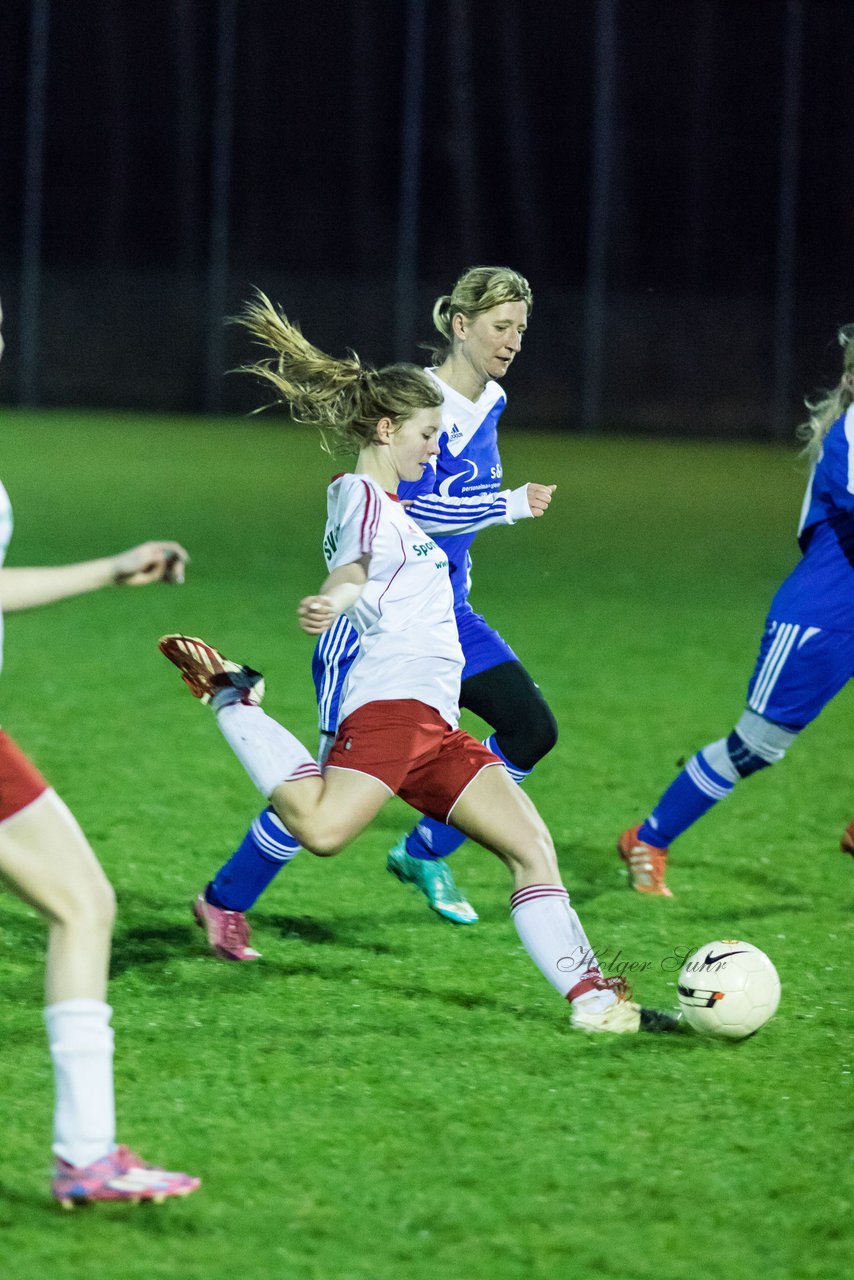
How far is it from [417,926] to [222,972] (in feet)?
2.44

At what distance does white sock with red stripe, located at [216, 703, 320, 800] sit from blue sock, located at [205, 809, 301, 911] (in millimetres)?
411

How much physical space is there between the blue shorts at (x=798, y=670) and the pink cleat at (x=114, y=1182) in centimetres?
283

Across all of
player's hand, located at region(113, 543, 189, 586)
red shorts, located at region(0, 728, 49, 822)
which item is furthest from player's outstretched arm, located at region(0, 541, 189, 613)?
red shorts, located at region(0, 728, 49, 822)

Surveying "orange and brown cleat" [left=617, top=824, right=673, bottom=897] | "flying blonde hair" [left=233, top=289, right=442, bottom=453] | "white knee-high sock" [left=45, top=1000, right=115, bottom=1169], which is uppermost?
"flying blonde hair" [left=233, top=289, right=442, bottom=453]

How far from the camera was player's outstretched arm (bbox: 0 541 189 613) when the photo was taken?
315cm

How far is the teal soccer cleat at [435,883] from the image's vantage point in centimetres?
542

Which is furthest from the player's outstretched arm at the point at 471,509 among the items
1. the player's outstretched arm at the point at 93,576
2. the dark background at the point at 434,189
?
the dark background at the point at 434,189

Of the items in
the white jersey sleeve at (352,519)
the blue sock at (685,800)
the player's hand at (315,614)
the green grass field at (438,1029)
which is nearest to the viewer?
the green grass field at (438,1029)

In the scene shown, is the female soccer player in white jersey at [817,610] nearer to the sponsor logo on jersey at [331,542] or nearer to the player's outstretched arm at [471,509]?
the player's outstretched arm at [471,509]

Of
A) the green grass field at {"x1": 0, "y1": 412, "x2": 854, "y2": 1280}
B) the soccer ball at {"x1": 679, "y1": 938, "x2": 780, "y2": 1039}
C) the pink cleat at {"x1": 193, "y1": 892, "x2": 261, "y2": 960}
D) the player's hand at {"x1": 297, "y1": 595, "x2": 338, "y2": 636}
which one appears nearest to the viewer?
the green grass field at {"x1": 0, "y1": 412, "x2": 854, "y2": 1280}

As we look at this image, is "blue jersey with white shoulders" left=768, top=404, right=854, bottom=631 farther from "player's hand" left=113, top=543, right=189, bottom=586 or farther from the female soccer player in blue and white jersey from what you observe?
"player's hand" left=113, top=543, right=189, bottom=586

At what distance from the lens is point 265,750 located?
430cm

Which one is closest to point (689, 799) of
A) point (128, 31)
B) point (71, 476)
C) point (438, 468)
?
point (438, 468)

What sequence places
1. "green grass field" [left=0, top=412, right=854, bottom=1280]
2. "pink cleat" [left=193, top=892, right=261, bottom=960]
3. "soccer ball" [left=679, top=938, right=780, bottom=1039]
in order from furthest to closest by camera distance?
"pink cleat" [left=193, top=892, right=261, bottom=960]
"soccer ball" [left=679, top=938, right=780, bottom=1039]
"green grass field" [left=0, top=412, right=854, bottom=1280]
